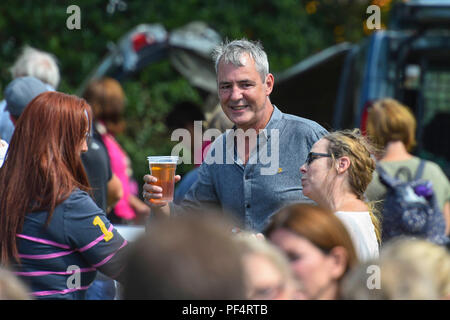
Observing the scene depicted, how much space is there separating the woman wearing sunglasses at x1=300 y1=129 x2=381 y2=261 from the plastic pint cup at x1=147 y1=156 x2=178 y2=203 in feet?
1.85

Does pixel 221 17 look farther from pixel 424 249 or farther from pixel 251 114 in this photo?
pixel 424 249

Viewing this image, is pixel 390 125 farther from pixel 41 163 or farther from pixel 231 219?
pixel 41 163

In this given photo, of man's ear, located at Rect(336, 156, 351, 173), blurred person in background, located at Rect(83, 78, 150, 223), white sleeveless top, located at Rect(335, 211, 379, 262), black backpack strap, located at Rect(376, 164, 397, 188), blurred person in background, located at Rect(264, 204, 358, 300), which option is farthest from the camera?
blurred person in background, located at Rect(83, 78, 150, 223)

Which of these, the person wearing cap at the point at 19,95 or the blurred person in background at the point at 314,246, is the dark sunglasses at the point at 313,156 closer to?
the blurred person in background at the point at 314,246

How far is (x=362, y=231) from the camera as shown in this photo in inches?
112

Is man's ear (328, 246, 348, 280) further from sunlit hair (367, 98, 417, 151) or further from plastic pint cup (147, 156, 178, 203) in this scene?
sunlit hair (367, 98, 417, 151)

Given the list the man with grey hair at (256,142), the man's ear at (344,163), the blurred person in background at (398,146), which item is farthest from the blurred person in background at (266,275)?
the blurred person in background at (398,146)

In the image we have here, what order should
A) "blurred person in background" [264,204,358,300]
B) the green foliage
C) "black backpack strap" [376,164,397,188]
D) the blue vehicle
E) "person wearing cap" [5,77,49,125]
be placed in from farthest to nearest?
1. the green foliage
2. the blue vehicle
3. "black backpack strap" [376,164,397,188]
4. "person wearing cap" [5,77,49,125]
5. "blurred person in background" [264,204,358,300]

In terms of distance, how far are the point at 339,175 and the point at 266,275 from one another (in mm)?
1329

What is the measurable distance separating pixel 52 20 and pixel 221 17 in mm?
2669

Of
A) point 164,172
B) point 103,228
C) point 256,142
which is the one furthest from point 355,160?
point 103,228

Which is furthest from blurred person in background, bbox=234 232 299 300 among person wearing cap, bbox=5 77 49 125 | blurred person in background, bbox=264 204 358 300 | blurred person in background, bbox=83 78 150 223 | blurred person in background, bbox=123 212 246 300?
blurred person in background, bbox=83 78 150 223

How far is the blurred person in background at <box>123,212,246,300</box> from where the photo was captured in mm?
1479

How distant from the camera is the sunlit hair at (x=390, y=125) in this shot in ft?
16.4
